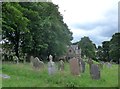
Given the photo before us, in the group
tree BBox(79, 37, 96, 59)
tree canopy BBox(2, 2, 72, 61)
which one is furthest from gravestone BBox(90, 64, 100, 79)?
tree BBox(79, 37, 96, 59)

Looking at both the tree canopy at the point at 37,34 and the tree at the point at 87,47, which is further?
the tree at the point at 87,47

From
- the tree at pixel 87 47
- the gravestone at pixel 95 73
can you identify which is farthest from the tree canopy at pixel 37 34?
the tree at pixel 87 47

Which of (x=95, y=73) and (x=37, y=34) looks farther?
(x=37, y=34)

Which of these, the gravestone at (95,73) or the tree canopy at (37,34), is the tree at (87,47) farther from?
the gravestone at (95,73)

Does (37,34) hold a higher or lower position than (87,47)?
lower

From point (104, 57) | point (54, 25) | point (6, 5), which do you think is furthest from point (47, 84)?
point (104, 57)

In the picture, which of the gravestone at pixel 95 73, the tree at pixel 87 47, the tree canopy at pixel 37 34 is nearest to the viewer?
the gravestone at pixel 95 73

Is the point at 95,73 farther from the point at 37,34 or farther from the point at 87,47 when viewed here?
the point at 87,47

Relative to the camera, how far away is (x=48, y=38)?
38.2m

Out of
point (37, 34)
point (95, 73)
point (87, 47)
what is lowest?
point (95, 73)

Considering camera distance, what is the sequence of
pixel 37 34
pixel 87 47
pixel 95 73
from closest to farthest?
pixel 95 73, pixel 37 34, pixel 87 47

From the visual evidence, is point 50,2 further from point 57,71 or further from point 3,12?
point 57,71

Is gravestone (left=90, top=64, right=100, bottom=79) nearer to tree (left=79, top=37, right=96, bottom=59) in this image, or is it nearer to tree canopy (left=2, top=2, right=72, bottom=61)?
tree canopy (left=2, top=2, right=72, bottom=61)

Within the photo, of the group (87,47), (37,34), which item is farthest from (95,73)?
(87,47)
